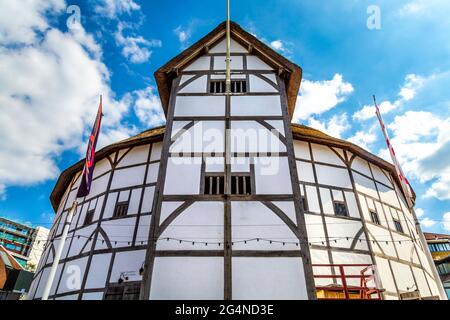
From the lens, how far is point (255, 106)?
36.5 feet

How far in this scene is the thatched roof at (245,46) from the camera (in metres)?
12.3

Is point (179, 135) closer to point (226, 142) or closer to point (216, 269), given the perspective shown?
point (226, 142)

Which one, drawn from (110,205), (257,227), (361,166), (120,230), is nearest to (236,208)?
(257,227)

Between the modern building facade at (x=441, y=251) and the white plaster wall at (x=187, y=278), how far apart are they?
3343 centimetres

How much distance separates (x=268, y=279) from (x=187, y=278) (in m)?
2.32

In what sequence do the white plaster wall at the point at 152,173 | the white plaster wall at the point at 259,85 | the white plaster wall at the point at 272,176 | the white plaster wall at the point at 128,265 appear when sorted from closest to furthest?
the white plaster wall at the point at 272,176 → the white plaster wall at the point at 128,265 → the white plaster wall at the point at 259,85 → the white plaster wall at the point at 152,173

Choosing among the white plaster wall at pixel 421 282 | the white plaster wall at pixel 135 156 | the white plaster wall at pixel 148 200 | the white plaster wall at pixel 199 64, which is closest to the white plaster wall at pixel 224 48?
the white plaster wall at pixel 199 64

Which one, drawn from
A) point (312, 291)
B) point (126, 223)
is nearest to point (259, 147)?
point (312, 291)

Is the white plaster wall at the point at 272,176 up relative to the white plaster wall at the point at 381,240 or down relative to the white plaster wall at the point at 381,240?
up

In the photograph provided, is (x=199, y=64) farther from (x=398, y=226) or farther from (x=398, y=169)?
(x=398, y=226)

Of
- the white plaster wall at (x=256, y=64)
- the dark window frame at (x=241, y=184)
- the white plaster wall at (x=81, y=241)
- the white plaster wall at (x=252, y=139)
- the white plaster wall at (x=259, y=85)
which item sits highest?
the white plaster wall at (x=256, y=64)

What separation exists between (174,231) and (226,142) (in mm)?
3765

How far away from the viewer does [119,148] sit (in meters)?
13.9

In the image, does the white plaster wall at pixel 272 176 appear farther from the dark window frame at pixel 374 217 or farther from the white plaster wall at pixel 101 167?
the white plaster wall at pixel 101 167
